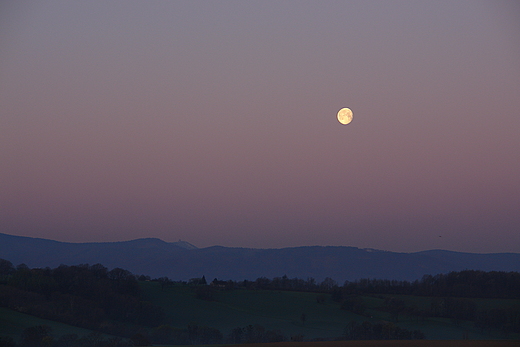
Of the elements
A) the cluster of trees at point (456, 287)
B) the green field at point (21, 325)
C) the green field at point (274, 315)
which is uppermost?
the cluster of trees at point (456, 287)

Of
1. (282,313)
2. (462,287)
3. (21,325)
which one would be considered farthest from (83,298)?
(462,287)

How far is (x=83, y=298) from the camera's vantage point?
94.8 metres

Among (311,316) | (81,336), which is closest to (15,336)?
(81,336)

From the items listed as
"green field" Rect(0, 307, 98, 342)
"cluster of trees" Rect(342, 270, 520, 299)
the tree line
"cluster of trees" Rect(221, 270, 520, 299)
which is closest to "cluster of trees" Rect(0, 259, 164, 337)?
→ the tree line

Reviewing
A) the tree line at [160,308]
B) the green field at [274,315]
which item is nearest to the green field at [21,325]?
the green field at [274,315]

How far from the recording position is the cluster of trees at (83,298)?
261ft

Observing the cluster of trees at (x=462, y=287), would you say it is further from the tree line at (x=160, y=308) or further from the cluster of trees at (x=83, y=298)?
the cluster of trees at (x=83, y=298)

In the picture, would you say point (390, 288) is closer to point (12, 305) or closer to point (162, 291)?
point (162, 291)

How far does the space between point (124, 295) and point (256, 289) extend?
1124 inches

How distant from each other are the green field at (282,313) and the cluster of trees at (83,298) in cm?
443

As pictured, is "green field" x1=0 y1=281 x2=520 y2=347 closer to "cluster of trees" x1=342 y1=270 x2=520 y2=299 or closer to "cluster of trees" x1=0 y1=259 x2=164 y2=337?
"cluster of trees" x1=0 y1=259 x2=164 y2=337

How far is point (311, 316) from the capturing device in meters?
90.8

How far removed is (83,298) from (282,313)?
32.8 meters

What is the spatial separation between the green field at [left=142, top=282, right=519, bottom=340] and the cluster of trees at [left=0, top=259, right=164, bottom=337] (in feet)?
14.5
